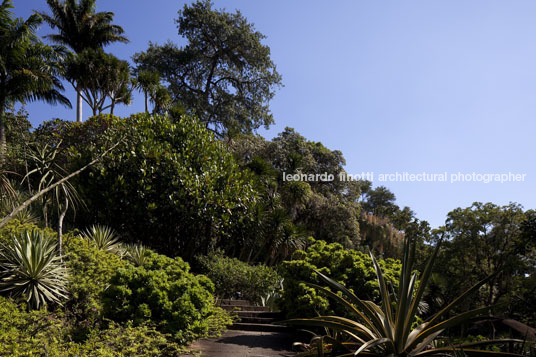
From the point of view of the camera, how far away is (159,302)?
234 inches

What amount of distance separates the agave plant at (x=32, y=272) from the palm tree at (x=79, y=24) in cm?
2134

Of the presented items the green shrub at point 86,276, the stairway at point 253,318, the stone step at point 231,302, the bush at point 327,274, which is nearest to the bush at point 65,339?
the green shrub at point 86,276

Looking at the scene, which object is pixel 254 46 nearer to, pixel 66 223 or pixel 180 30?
pixel 180 30

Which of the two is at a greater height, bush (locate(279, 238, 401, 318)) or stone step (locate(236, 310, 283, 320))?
bush (locate(279, 238, 401, 318))

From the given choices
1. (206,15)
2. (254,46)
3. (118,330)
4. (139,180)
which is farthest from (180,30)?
(118,330)

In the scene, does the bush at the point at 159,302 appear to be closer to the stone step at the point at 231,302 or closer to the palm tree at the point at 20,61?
the stone step at the point at 231,302

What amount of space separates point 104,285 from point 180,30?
2205 cm

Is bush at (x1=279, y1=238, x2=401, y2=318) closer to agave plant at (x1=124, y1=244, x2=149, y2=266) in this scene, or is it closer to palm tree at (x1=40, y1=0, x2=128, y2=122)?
agave plant at (x1=124, y1=244, x2=149, y2=266)

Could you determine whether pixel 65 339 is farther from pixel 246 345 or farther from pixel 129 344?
pixel 246 345

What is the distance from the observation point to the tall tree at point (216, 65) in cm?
2467

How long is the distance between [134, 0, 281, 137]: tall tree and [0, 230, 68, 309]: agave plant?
18.2 m

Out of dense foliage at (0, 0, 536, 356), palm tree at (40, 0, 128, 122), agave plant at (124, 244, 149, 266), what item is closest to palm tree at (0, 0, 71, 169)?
dense foliage at (0, 0, 536, 356)

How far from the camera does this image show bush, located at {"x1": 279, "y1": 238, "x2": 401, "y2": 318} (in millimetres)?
7426

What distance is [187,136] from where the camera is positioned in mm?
12930
